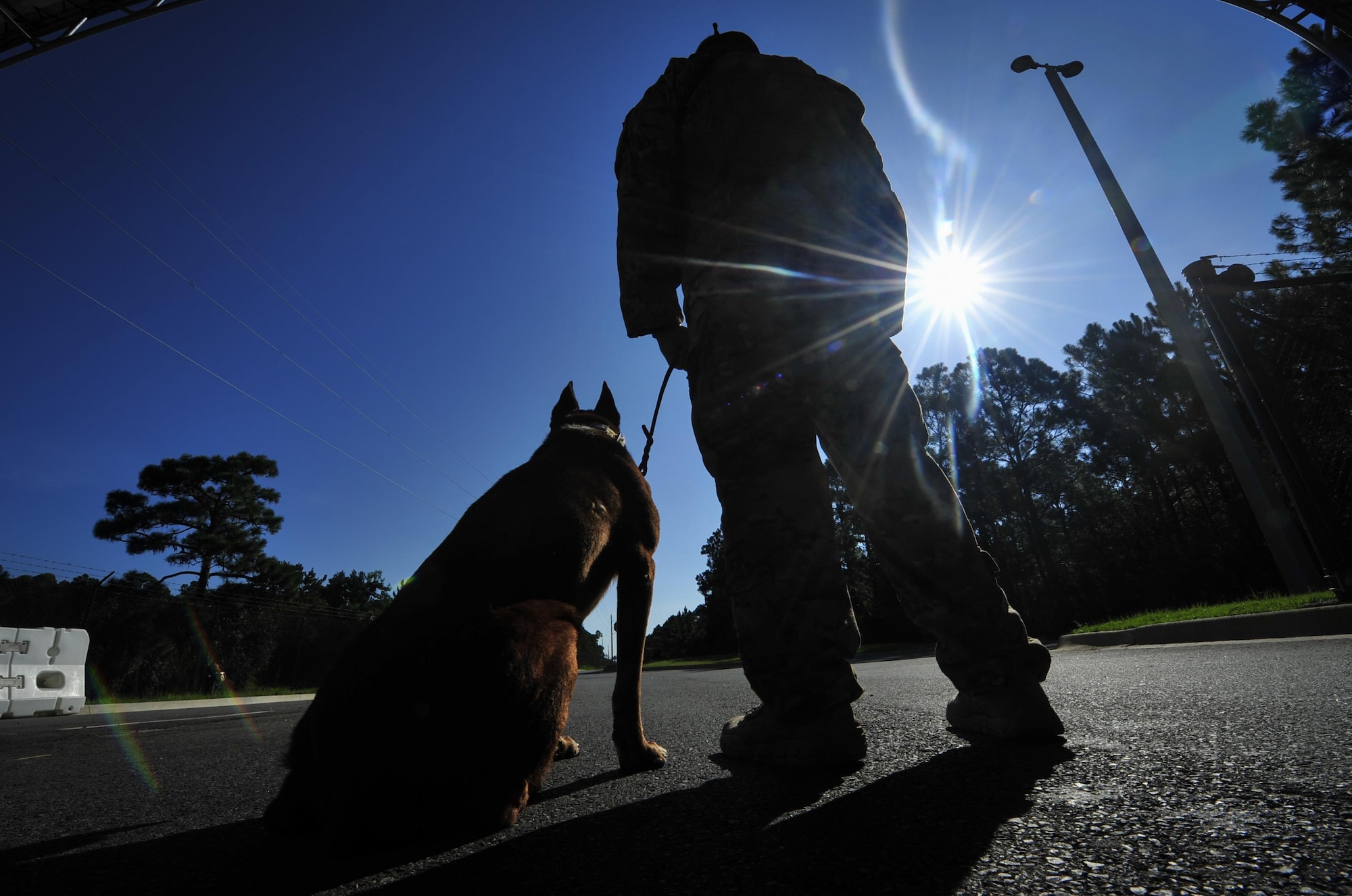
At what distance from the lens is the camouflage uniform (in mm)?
1604

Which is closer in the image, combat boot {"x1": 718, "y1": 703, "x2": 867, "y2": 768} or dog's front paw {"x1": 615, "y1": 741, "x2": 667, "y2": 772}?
combat boot {"x1": 718, "y1": 703, "x2": 867, "y2": 768}

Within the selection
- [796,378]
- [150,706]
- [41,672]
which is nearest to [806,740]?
[796,378]

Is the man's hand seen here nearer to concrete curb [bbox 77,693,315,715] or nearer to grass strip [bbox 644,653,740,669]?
concrete curb [bbox 77,693,315,715]

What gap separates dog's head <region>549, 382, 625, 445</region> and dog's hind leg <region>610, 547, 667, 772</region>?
2.51 feet

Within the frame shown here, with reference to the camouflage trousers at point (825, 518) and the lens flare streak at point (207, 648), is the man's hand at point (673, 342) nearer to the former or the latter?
the camouflage trousers at point (825, 518)

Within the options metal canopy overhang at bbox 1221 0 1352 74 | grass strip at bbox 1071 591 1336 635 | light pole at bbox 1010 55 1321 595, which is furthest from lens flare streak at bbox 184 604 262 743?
metal canopy overhang at bbox 1221 0 1352 74

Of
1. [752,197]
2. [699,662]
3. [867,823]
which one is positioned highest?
[752,197]

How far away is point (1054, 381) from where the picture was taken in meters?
27.6

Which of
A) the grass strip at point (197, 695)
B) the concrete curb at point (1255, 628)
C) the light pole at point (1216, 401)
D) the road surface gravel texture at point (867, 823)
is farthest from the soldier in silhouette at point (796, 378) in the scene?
the grass strip at point (197, 695)

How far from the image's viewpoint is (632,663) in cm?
186

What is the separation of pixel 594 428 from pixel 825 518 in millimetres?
1131

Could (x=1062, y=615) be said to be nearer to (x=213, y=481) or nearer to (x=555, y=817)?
(x=555, y=817)

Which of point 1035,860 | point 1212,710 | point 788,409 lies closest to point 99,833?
point 1035,860

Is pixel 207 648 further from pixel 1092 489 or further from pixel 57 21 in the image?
pixel 1092 489
